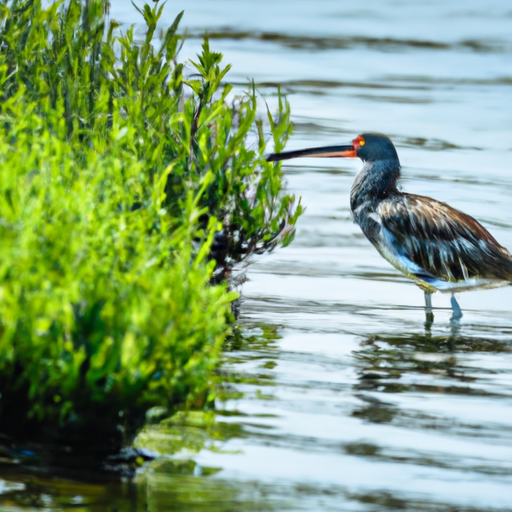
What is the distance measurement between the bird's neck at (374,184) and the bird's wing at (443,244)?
46cm

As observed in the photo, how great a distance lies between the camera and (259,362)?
947cm

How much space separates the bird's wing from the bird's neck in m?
0.46

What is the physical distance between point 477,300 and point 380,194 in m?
2.18

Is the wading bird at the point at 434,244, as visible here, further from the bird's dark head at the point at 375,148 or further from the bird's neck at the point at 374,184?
the bird's dark head at the point at 375,148

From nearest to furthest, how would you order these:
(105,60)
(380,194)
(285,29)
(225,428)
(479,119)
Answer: (225,428), (105,60), (380,194), (479,119), (285,29)

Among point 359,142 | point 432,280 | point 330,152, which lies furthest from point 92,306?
point 330,152

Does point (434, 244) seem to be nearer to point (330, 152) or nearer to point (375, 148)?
point (375, 148)

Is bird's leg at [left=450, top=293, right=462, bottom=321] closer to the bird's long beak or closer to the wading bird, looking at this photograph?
the wading bird

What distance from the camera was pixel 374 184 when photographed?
12.1 m

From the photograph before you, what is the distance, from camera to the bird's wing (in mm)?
11469

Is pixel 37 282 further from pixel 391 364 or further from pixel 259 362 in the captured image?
pixel 391 364

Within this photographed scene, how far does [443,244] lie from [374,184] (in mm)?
1134

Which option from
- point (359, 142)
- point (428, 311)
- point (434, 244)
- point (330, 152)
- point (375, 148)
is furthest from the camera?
point (330, 152)

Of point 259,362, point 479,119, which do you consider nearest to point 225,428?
point 259,362
